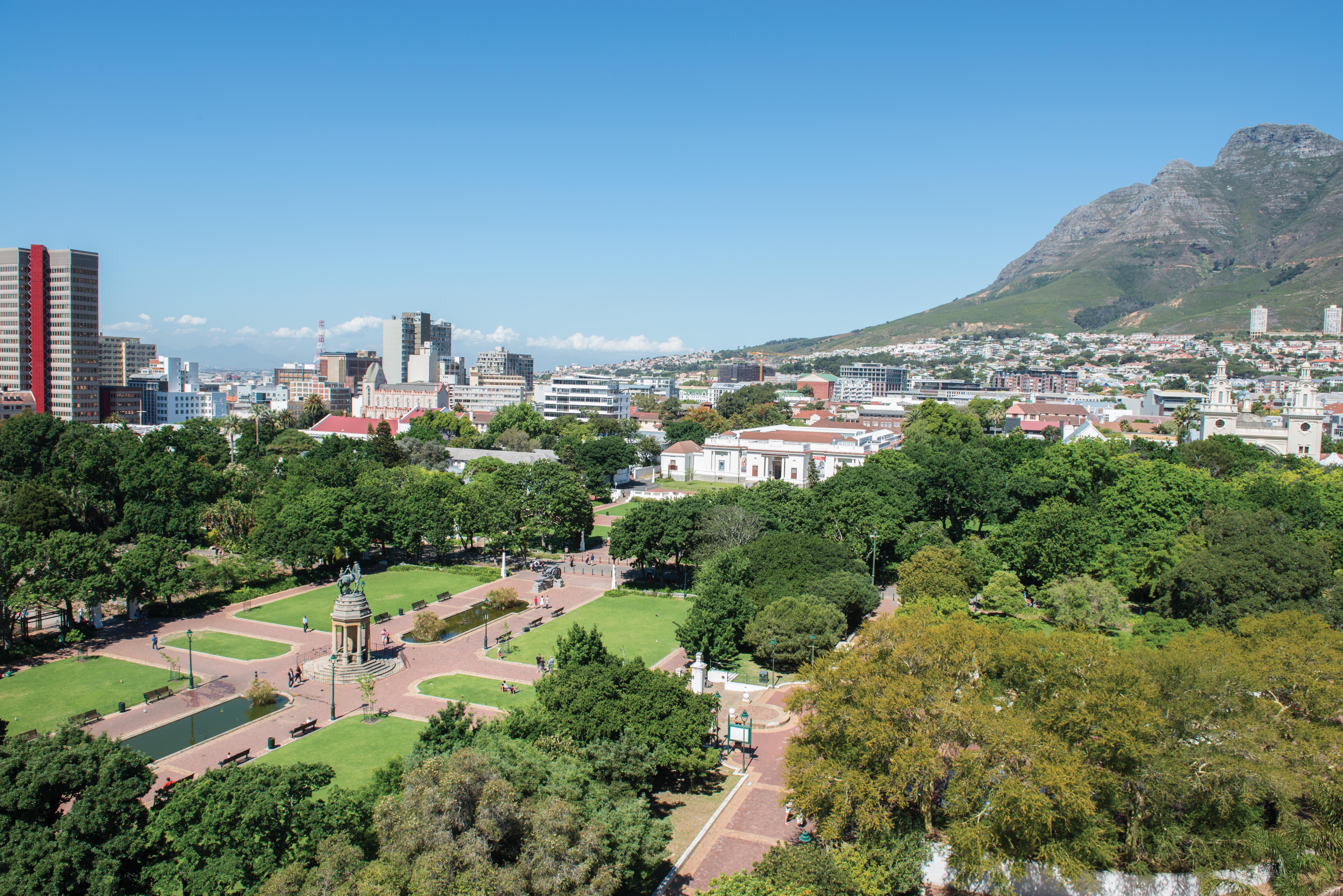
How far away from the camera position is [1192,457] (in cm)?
6588

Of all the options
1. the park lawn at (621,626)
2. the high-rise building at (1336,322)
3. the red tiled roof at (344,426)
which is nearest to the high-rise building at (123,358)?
the red tiled roof at (344,426)

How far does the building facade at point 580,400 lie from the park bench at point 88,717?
102404 mm

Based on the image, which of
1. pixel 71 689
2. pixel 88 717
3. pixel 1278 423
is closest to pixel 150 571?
pixel 71 689

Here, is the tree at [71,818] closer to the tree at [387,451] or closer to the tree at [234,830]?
the tree at [234,830]

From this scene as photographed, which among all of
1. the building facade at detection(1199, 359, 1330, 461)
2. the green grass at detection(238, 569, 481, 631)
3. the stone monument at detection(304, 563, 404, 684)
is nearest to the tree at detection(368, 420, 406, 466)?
the green grass at detection(238, 569, 481, 631)

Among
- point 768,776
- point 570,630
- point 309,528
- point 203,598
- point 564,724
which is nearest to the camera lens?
point 564,724

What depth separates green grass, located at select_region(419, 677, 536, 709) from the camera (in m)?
28.8

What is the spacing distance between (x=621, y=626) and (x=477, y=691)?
10.2 m

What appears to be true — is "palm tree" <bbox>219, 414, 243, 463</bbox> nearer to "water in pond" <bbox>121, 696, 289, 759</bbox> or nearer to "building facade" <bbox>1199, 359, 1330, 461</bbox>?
"water in pond" <bbox>121, 696, 289, 759</bbox>

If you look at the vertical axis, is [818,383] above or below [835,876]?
above

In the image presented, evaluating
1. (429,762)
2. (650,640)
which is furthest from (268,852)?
(650,640)

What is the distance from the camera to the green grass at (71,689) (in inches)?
1057

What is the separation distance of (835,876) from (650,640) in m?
21.0

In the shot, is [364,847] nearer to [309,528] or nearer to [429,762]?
[429,762]
